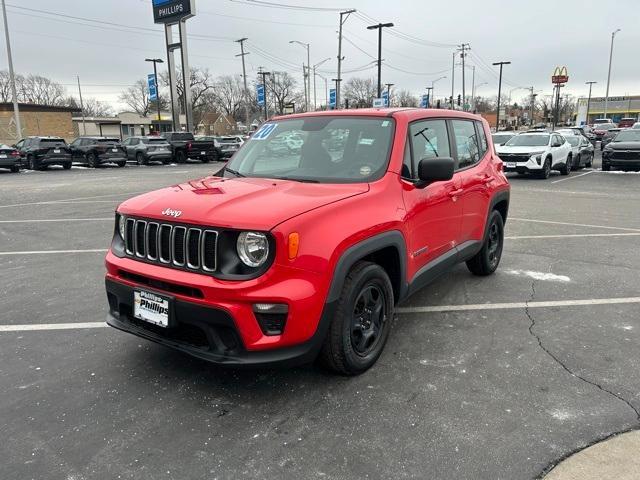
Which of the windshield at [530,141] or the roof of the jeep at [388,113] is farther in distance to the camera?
the windshield at [530,141]

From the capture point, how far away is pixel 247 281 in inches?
115

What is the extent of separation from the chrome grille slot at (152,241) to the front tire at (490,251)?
3.57m

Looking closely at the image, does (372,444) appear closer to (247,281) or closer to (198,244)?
(247,281)

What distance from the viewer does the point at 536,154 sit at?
17234 mm

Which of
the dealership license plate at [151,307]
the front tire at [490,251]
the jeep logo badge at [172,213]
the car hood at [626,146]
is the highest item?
the jeep logo badge at [172,213]

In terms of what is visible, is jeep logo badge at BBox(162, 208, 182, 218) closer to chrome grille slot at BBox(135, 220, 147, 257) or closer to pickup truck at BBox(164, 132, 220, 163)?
chrome grille slot at BBox(135, 220, 147, 257)

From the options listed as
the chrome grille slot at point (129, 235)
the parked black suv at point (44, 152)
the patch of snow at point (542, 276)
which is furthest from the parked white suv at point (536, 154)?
the parked black suv at point (44, 152)

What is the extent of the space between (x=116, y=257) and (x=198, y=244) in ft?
2.85

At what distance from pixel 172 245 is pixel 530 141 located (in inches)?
694

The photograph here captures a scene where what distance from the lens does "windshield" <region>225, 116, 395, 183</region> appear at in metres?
3.90

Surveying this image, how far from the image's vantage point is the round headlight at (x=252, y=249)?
2963mm

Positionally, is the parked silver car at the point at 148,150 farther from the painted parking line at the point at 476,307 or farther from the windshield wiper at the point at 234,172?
the windshield wiper at the point at 234,172

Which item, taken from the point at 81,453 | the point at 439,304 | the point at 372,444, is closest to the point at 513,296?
the point at 439,304

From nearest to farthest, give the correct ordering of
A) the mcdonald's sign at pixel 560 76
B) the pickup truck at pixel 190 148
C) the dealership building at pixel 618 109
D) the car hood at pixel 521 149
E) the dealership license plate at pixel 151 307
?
the dealership license plate at pixel 151 307, the car hood at pixel 521 149, the pickup truck at pixel 190 148, the mcdonald's sign at pixel 560 76, the dealership building at pixel 618 109
